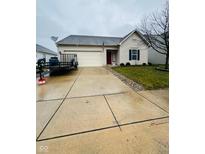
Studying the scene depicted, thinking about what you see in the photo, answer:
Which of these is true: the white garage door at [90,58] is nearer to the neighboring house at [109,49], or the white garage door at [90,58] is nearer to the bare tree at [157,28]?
the neighboring house at [109,49]

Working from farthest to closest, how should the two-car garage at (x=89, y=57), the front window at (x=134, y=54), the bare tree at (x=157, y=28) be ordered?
1. the front window at (x=134, y=54)
2. the two-car garage at (x=89, y=57)
3. the bare tree at (x=157, y=28)

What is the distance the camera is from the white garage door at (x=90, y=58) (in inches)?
612

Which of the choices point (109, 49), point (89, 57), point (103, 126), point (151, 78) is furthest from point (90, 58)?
point (103, 126)

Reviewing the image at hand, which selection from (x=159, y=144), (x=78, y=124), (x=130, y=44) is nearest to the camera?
(x=159, y=144)

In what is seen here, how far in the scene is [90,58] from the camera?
15828mm

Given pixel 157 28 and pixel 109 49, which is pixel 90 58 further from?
pixel 157 28

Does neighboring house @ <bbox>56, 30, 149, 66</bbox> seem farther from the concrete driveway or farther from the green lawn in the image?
the concrete driveway

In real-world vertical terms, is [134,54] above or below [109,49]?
below

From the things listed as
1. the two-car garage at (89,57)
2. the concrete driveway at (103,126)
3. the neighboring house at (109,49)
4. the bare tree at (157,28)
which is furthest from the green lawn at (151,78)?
the two-car garage at (89,57)
